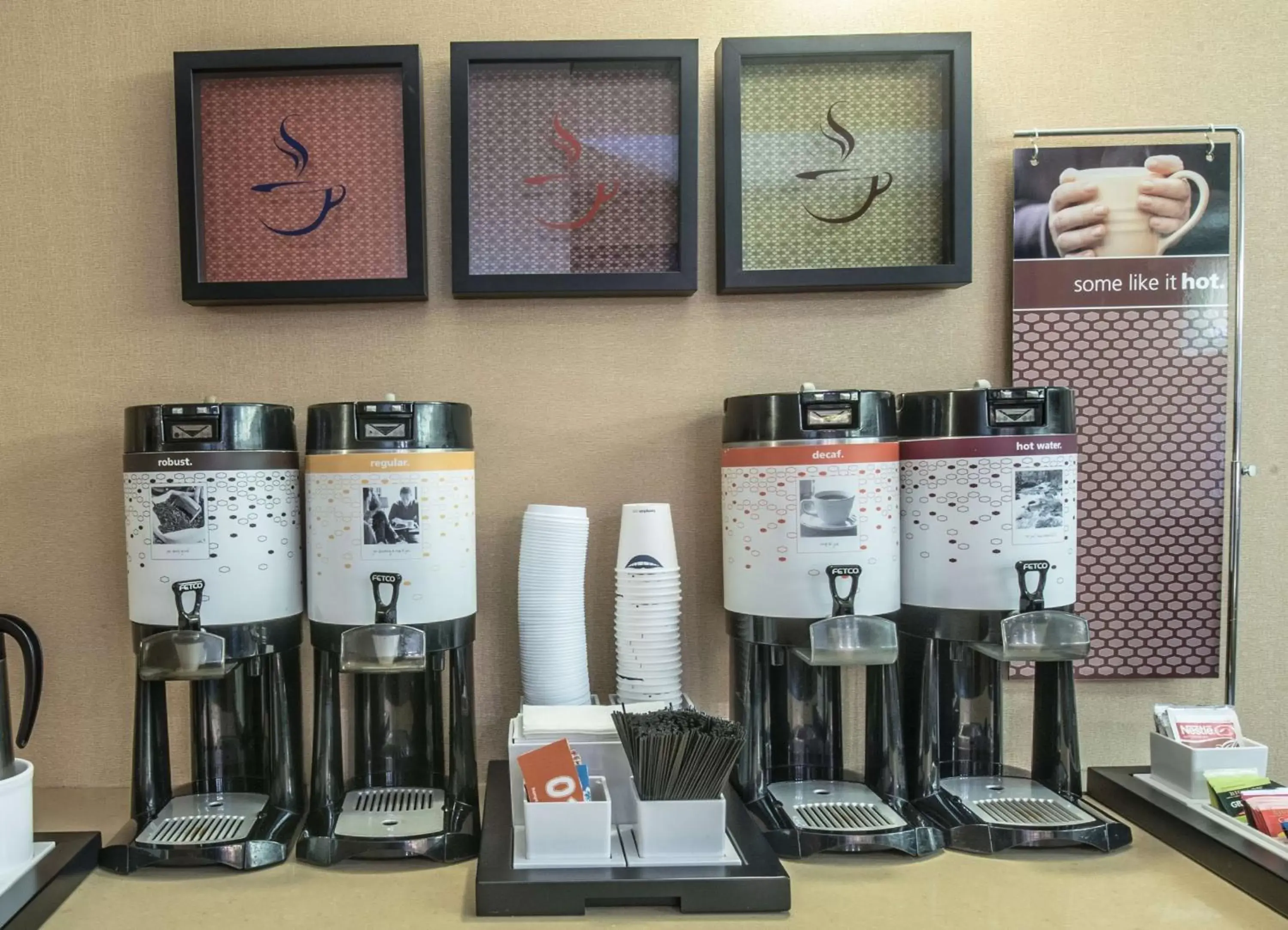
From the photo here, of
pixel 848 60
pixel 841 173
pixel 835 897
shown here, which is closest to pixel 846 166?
pixel 841 173

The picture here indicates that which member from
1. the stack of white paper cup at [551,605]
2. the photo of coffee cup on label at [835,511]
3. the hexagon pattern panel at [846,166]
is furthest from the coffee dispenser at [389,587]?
the hexagon pattern panel at [846,166]

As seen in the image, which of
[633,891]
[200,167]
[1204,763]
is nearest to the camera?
[633,891]

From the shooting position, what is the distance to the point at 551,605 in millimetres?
1371

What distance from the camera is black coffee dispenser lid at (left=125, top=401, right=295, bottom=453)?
1.22 metres

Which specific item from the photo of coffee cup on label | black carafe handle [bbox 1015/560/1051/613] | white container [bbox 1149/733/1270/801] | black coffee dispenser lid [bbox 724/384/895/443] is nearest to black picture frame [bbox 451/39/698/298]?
black coffee dispenser lid [bbox 724/384/895/443]

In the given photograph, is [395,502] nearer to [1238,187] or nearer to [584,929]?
[584,929]

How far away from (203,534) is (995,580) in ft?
3.51

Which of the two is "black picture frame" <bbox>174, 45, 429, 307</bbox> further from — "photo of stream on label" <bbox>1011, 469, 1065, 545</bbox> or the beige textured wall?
"photo of stream on label" <bbox>1011, 469, 1065, 545</bbox>

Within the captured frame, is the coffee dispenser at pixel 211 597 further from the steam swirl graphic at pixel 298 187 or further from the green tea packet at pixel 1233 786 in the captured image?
the green tea packet at pixel 1233 786

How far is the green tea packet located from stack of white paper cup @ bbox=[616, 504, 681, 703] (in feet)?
2.46

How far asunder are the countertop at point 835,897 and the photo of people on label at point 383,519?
422 mm

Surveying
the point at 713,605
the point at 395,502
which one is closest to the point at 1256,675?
the point at 713,605

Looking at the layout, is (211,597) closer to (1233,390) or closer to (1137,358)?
(1137,358)

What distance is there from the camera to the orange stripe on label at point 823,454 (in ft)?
4.09
